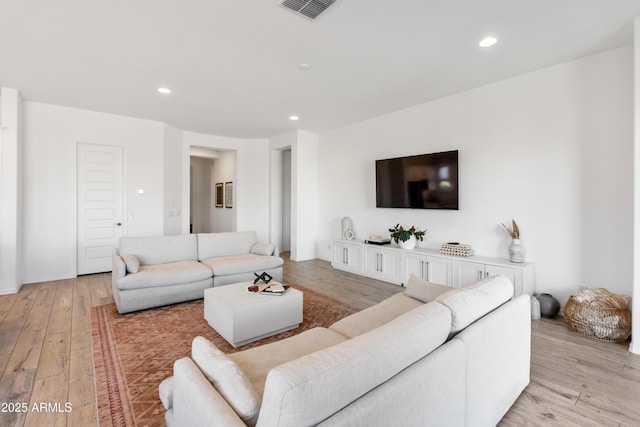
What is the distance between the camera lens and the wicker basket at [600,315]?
2771 millimetres

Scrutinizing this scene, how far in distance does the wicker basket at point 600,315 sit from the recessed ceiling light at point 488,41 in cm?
261

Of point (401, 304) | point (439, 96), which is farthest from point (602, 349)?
point (439, 96)

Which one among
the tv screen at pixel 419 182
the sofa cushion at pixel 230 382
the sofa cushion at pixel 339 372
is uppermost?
the tv screen at pixel 419 182

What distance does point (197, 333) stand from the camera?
292 centimetres

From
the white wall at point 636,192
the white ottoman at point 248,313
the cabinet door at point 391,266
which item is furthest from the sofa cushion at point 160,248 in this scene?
the white wall at point 636,192

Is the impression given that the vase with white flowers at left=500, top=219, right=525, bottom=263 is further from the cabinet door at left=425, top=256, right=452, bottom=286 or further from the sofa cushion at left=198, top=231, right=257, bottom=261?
the sofa cushion at left=198, top=231, right=257, bottom=261

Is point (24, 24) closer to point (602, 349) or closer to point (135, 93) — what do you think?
point (135, 93)

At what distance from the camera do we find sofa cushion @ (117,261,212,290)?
339cm

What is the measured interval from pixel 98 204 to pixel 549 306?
6.66 meters

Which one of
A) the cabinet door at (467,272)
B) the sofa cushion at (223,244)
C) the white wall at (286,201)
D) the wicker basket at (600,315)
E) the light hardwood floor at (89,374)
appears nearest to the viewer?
the light hardwood floor at (89,374)

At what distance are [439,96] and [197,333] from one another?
431cm

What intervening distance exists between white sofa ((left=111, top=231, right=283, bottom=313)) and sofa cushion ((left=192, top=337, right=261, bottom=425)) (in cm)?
262

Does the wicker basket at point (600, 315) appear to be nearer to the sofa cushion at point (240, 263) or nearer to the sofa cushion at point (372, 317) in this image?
the sofa cushion at point (372, 317)

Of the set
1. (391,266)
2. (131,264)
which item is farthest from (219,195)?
(391,266)
